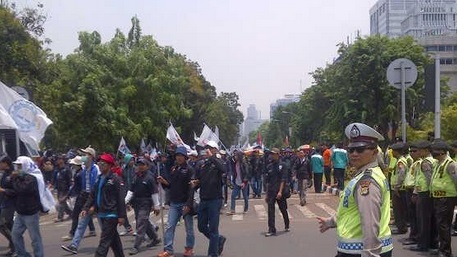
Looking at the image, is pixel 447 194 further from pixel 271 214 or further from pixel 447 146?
pixel 271 214

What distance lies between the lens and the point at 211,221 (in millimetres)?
10641

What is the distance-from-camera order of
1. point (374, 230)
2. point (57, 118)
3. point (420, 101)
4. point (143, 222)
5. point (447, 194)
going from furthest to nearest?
point (57, 118)
point (420, 101)
point (143, 222)
point (447, 194)
point (374, 230)

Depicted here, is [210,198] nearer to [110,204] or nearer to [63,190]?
[110,204]

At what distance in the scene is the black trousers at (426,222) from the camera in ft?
36.4

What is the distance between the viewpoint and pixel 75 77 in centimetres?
3644

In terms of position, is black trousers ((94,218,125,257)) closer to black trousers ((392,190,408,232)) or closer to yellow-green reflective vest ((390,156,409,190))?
yellow-green reflective vest ((390,156,409,190))

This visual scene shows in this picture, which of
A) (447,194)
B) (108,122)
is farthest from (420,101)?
(447,194)

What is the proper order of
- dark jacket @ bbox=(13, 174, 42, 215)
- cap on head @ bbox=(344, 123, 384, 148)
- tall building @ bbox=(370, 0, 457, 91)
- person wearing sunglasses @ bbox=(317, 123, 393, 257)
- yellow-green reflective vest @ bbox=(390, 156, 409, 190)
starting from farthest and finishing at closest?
tall building @ bbox=(370, 0, 457, 91), yellow-green reflective vest @ bbox=(390, 156, 409, 190), dark jacket @ bbox=(13, 174, 42, 215), cap on head @ bbox=(344, 123, 384, 148), person wearing sunglasses @ bbox=(317, 123, 393, 257)

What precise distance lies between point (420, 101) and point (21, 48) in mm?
18831

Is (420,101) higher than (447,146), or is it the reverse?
(420,101)

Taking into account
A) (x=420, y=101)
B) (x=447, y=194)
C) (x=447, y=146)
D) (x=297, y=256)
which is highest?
(x=420, y=101)

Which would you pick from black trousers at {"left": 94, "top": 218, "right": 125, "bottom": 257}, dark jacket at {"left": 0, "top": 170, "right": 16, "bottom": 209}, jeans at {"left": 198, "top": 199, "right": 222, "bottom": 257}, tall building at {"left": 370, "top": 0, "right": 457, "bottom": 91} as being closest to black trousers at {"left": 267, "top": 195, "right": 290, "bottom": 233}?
jeans at {"left": 198, "top": 199, "right": 222, "bottom": 257}

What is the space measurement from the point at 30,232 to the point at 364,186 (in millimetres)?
7055

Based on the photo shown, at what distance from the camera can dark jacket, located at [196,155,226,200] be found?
10.7m
